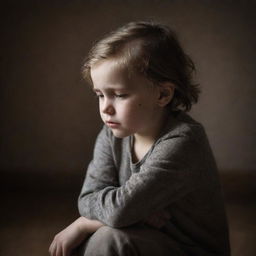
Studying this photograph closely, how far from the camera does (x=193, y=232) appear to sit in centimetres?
99

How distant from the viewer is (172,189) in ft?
3.03

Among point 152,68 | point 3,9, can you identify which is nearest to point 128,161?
point 152,68

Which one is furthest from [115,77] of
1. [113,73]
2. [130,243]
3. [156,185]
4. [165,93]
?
[130,243]

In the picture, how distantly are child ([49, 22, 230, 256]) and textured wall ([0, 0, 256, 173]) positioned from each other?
497mm

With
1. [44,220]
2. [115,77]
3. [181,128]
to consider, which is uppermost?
[115,77]

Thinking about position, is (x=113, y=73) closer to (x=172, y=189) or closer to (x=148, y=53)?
(x=148, y=53)

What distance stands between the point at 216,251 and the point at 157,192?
231 millimetres

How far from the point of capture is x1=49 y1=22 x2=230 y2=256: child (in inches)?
35.6

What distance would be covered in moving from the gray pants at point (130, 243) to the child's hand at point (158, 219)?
0.01 meters

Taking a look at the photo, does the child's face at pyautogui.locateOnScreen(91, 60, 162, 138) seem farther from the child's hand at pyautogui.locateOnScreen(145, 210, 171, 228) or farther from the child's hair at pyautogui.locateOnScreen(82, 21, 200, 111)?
the child's hand at pyautogui.locateOnScreen(145, 210, 171, 228)

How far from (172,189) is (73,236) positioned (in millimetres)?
248

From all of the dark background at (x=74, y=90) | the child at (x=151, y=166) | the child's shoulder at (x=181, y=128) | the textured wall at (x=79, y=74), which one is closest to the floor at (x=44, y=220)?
the dark background at (x=74, y=90)

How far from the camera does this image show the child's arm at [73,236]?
957mm

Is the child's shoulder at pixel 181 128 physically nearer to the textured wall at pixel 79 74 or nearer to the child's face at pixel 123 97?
the child's face at pixel 123 97
